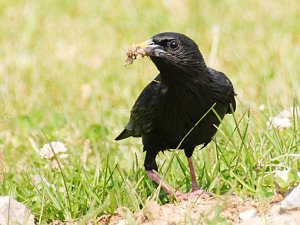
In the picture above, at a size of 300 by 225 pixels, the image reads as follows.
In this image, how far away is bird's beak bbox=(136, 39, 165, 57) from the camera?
14.4 feet

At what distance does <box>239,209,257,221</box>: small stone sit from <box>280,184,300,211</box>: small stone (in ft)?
0.54

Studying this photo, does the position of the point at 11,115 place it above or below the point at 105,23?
below

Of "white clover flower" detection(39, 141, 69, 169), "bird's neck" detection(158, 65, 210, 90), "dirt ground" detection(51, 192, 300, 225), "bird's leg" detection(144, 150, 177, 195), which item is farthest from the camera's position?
"white clover flower" detection(39, 141, 69, 169)

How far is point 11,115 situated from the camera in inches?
273

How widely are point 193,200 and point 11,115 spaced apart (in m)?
3.11

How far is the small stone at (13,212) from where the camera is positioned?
13.4ft

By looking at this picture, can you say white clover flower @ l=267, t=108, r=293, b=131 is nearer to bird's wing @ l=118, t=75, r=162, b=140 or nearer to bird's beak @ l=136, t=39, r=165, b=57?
bird's wing @ l=118, t=75, r=162, b=140

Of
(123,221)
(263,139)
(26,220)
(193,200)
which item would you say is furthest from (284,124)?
(26,220)

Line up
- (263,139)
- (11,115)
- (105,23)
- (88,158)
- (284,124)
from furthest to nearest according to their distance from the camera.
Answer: (105,23) < (11,115) < (88,158) < (284,124) < (263,139)

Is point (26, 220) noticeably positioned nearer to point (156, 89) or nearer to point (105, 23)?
point (156, 89)

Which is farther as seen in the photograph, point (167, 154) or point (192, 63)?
point (167, 154)

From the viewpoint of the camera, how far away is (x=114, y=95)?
7.52m

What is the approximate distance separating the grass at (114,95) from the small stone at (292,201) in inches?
16.4

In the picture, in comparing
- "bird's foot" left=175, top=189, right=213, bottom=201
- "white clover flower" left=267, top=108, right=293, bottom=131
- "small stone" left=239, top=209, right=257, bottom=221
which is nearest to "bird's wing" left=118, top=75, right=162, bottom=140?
"bird's foot" left=175, top=189, right=213, bottom=201
